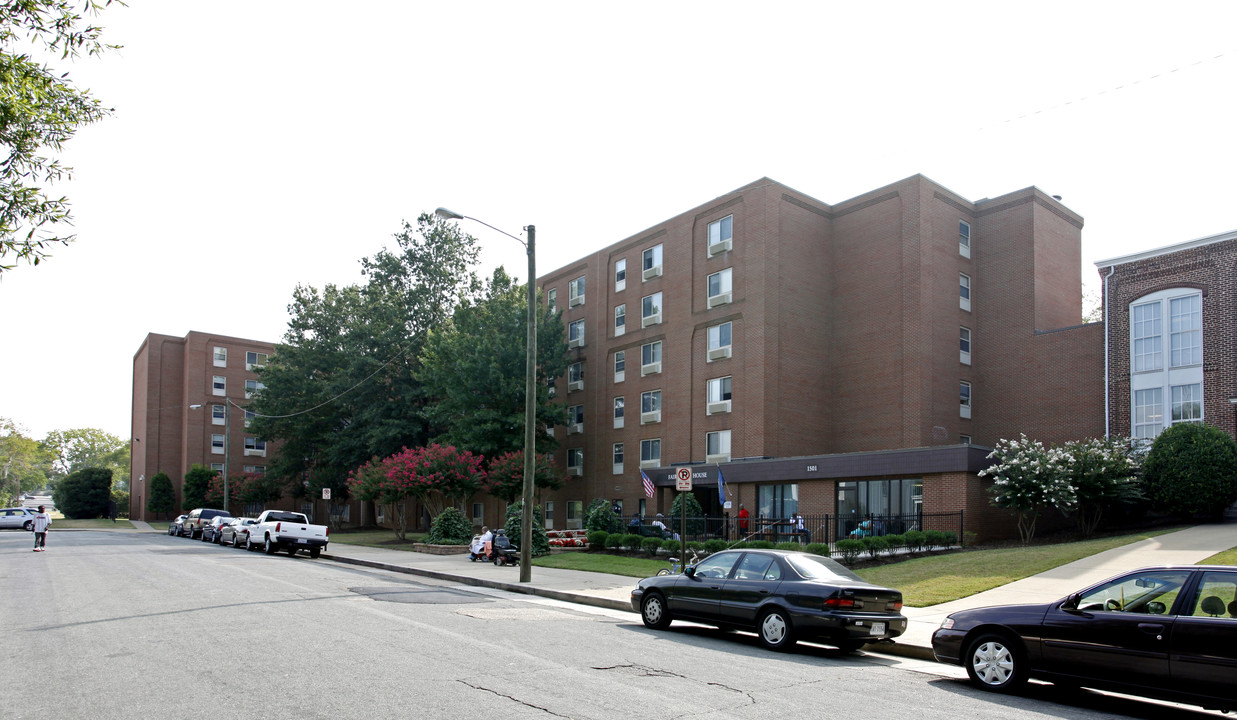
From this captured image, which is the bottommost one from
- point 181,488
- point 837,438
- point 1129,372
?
point 181,488

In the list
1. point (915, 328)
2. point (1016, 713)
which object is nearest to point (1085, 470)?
point (915, 328)

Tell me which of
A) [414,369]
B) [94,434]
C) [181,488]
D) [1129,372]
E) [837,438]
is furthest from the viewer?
[94,434]

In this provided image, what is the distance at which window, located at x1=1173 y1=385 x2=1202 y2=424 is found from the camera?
3025 cm

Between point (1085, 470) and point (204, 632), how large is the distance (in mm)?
24114

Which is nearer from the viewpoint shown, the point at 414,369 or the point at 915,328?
the point at 915,328

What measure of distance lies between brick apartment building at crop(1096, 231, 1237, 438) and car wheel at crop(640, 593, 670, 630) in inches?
979

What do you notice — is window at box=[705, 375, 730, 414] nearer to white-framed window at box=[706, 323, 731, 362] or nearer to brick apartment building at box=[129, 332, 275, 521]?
white-framed window at box=[706, 323, 731, 362]

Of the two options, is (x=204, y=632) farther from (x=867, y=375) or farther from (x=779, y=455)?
(x=867, y=375)

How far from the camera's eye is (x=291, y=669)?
29.6ft

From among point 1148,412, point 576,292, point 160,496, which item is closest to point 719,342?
point 576,292

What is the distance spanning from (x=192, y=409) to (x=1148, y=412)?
72860mm

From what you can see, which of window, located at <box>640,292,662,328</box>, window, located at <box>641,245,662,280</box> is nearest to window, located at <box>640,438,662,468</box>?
window, located at <box>640,292,662,328</box>

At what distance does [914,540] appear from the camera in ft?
80.6

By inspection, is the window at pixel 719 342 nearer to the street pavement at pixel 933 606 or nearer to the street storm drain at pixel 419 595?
the street pavement at pixel 933 606
